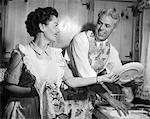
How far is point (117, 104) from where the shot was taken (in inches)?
52.2

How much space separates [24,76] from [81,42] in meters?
0.34

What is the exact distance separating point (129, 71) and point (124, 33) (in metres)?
0.21

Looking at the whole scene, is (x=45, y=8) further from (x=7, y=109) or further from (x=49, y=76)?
(x=7, y=109)

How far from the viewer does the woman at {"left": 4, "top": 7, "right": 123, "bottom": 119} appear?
1164 mm

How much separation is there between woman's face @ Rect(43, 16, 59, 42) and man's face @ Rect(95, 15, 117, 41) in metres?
0.22

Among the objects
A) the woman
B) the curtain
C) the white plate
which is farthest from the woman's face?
the curtain

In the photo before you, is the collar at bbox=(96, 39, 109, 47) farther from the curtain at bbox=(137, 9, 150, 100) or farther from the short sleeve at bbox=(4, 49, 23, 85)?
the short sleeve at bbox=(4, 49, 23, 85)

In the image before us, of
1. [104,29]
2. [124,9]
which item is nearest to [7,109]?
[104,29]

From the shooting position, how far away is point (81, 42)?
1.26m

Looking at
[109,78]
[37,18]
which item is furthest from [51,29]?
[109,78]

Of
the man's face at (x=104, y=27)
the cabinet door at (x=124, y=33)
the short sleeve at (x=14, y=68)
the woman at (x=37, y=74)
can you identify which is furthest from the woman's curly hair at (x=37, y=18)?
the cabinet door at (x=124, y=33)

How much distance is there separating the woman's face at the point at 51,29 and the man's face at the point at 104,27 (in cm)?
22

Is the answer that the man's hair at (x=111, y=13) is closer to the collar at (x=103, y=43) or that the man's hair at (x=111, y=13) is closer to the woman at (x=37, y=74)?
the collar at (x=103, y=43)

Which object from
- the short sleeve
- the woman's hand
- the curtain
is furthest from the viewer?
the curtain
